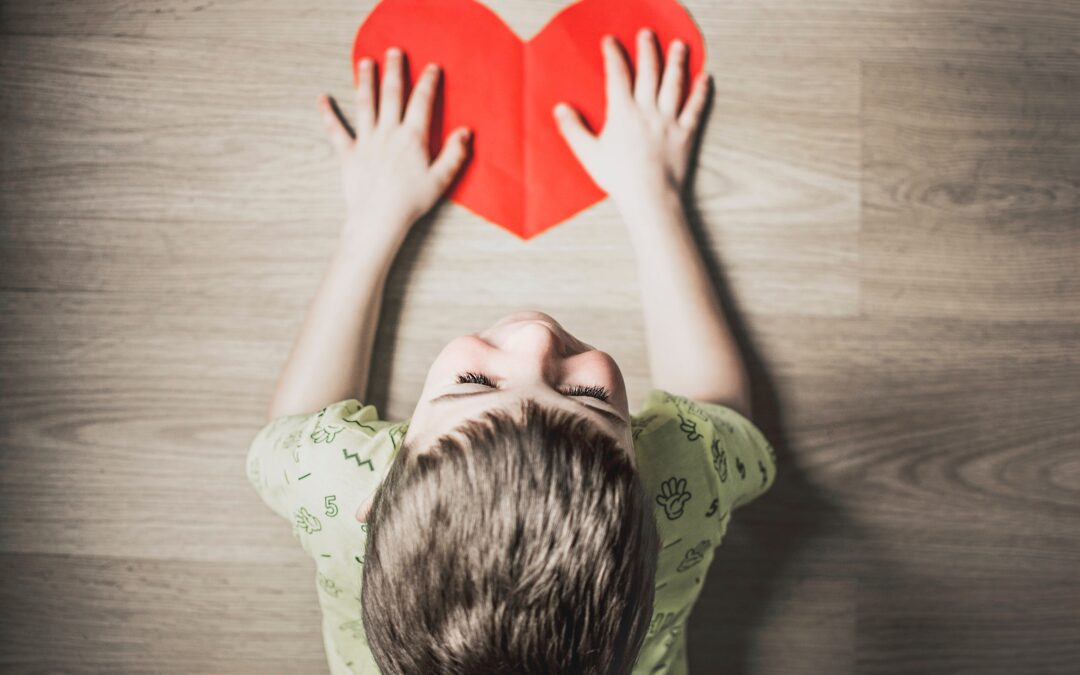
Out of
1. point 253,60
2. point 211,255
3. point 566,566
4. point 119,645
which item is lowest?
point 119,645

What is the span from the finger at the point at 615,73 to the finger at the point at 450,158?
0.15m

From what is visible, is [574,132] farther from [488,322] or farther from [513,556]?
[513,556]

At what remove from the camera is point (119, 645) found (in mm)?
709

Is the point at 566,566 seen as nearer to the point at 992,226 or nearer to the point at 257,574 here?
the point at 257,574

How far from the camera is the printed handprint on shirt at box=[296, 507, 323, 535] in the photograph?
572mm

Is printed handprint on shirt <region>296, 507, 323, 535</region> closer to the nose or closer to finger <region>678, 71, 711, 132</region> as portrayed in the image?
the nose

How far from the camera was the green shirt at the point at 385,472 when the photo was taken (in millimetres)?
546

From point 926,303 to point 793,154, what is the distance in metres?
0.20

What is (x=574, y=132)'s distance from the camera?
0.69 metres

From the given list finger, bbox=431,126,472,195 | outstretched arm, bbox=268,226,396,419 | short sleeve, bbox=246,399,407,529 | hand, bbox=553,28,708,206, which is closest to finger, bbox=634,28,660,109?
hand, bbox=553,28,708,206

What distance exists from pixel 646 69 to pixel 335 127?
0.31 metres

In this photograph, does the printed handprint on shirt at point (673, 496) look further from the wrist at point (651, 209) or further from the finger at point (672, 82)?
the finger at point (672, 82)

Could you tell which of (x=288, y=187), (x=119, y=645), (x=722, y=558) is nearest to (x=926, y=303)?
(x=722, y=558)

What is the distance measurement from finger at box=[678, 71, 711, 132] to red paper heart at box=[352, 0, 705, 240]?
0.04 ft
